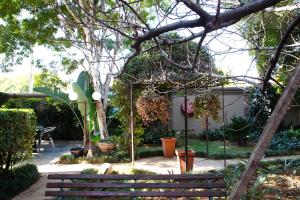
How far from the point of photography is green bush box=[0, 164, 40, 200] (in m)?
6.36

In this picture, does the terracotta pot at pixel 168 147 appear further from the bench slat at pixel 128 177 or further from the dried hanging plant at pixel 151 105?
the bench slat at pixel 128 177

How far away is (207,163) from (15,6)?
305 inches

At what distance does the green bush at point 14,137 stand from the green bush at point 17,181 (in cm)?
21

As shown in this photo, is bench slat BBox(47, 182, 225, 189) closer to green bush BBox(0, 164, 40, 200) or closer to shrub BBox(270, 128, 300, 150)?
green bush BBox(0, 164, 40, 200)

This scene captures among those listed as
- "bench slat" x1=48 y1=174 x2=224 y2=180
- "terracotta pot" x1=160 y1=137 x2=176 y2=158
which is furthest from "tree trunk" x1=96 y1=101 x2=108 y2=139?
"bench slat" x1=48 y1=174 x2=224 y2=180

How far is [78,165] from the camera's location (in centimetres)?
1030

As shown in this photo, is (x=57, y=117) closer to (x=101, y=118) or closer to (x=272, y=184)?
(x=101, y=118)

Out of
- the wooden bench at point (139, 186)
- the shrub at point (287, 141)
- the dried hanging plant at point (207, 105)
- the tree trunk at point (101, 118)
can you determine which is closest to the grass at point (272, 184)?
the wooden bench at point (139, 186)

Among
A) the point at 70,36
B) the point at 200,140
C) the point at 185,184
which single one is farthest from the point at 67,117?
the point at 185,184

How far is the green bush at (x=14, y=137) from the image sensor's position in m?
6.71

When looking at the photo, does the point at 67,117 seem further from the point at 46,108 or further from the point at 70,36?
the point at 70,36

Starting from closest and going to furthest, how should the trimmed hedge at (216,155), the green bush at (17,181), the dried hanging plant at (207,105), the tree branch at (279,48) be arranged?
the tree branch at (279,48) → the green bush at (17,181) → the dried hanging plant at (207,105) → the trimmed hedge at (216,155)

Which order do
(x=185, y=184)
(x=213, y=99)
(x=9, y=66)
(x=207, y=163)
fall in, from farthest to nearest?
(x=9, y=66) → (x=207, y=163) → (x=213, y=99) → (x=185, y=184)

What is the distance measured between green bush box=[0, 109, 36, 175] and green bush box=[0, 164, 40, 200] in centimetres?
21
